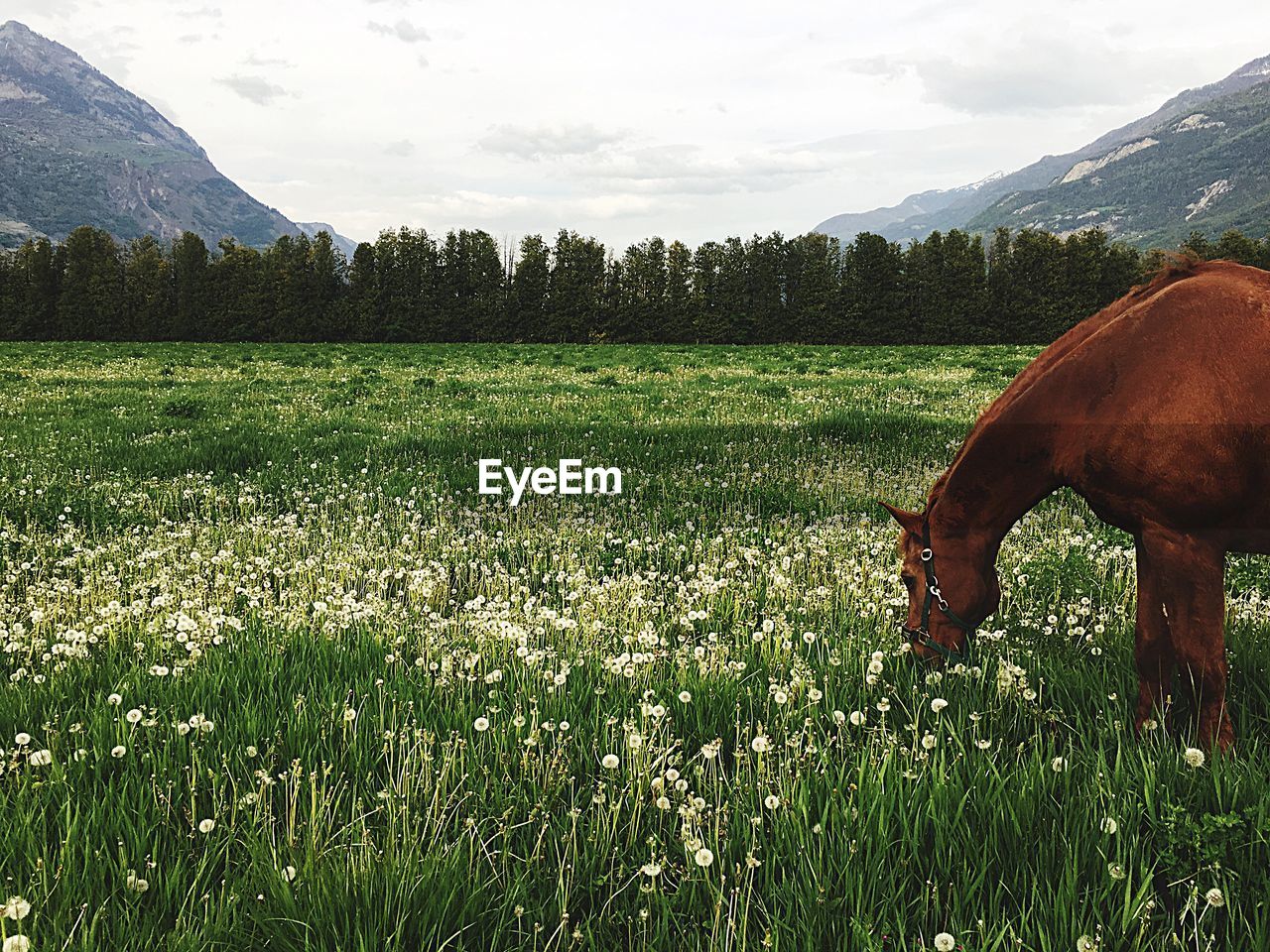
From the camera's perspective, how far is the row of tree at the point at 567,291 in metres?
63.5

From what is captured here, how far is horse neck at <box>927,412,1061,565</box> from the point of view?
166 inches

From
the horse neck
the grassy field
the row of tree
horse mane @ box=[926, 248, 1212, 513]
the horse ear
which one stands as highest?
the row of tree

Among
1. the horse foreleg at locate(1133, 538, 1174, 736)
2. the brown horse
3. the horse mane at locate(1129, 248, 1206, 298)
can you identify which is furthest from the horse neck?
the horse mane at locate(1129, 248, 1206, 298)

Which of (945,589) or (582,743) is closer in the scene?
(582,743)

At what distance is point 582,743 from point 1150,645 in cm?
302

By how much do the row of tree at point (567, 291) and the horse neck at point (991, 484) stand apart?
6222 centimetres

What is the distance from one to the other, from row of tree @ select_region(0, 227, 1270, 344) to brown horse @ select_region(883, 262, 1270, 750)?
6236 centimetres

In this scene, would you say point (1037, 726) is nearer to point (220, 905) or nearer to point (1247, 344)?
point (1247, 344)

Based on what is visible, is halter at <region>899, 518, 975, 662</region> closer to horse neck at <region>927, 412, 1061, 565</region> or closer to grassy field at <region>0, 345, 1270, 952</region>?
horse neck at <region>927, 412, 1061, 565</region>

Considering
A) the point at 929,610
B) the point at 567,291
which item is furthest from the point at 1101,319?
the point at 567,291

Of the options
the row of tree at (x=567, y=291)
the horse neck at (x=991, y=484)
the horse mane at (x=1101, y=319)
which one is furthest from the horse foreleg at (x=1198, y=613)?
the row of tree at (x=567, y=291)

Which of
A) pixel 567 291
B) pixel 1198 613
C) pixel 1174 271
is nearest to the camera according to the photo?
pixel 1198 613

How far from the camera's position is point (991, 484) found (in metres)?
4.38

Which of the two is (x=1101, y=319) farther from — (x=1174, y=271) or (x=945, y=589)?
(x=945, y=589)
